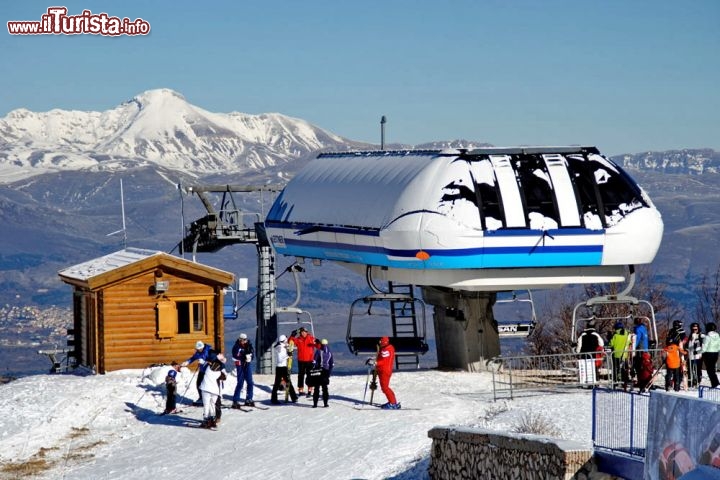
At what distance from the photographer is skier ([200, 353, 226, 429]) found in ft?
95.9

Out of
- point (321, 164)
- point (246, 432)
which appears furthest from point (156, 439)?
point (321, 164)

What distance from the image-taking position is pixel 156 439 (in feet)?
95.7

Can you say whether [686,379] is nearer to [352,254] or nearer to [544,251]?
[544,251]

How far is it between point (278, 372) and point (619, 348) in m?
6.60

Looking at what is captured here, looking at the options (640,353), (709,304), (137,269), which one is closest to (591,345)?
(640,353)

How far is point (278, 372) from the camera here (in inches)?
1220

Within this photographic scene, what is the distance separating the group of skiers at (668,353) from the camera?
28.8 meters

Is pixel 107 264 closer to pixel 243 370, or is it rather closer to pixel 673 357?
pixel 243 370

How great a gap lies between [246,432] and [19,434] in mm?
4538

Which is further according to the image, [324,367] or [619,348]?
[619,348]

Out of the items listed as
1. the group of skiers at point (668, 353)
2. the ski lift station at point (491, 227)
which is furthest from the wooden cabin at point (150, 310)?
the group of skiers at point (668, 353)

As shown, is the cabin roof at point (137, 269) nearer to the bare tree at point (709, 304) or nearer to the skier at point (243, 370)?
the skier at point (243, 370)

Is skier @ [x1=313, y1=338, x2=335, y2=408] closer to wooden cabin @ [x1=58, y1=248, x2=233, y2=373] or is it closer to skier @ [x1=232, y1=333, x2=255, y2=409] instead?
skier @ [x1=232, y1=333, x2=255, y2=409]

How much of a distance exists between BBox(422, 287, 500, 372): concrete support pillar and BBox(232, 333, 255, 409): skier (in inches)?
259
